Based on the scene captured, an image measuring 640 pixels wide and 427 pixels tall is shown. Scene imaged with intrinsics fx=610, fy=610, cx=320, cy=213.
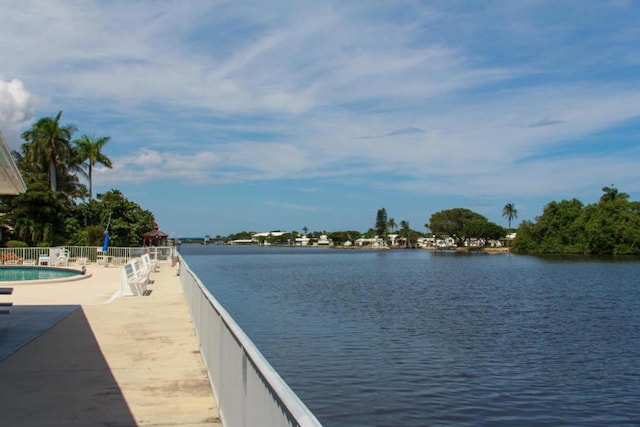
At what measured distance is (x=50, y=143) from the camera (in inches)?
2170

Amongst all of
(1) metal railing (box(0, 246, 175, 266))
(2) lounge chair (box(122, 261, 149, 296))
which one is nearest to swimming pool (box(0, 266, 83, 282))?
(1) metal railing (box(0, 246, 175, 266))

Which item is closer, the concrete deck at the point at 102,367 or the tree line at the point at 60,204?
the concrete deck at the point at 102,367

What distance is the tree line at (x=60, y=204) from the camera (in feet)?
144

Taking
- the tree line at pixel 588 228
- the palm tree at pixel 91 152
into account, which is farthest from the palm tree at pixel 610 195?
the palm tree at pixel 91 152

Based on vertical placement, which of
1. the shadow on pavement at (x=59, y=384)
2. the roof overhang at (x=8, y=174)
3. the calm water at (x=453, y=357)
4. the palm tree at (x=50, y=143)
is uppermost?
the palm tree at (x=50, y=143)

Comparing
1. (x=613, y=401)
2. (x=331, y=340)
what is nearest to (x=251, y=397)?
(x=613, y=401)

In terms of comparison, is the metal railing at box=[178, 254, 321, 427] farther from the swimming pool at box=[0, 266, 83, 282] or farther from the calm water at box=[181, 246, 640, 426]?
the swimming pool at box=[0, 266, 83, 282]

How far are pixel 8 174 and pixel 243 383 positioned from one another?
330 inches

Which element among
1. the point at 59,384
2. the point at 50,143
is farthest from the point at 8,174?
the point at 50,143

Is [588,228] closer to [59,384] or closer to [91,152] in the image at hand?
[91,152]

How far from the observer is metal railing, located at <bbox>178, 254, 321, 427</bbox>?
10.5 feet

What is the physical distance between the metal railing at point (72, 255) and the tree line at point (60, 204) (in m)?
4.75

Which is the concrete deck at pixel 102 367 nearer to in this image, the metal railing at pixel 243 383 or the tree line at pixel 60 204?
the metal railing at pixel 243 383

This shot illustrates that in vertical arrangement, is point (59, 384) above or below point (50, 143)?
below
